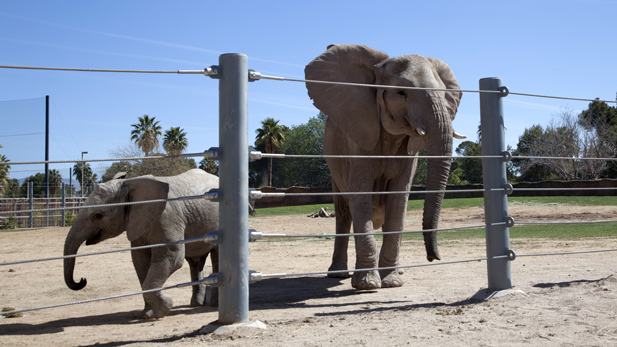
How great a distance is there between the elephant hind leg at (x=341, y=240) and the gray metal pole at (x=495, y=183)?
11.1 ft

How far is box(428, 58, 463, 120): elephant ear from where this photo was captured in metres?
7.03

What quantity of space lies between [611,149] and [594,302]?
147ft

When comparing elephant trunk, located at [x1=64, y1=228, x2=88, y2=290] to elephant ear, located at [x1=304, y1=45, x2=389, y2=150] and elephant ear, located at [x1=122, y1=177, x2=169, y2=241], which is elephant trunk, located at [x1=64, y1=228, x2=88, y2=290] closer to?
elephant ear, located at [x1=122, y1=177, x2=169, y2=241]

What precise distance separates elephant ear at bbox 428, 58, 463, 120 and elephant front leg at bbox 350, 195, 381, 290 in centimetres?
178

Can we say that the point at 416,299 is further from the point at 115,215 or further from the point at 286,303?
the point at 115,215

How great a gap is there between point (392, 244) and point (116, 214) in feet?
9.99

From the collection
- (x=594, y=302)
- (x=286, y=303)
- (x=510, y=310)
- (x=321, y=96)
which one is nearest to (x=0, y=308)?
(x=286, y=303)

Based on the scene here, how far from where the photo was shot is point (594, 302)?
4121mm

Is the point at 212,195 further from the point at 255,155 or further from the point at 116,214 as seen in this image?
the point at 116,214

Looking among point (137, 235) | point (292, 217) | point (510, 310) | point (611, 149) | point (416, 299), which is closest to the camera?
point (510, 310)

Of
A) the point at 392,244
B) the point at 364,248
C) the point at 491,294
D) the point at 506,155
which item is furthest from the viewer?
the point at 392,244

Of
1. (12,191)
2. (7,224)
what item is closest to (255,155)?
(7,224)

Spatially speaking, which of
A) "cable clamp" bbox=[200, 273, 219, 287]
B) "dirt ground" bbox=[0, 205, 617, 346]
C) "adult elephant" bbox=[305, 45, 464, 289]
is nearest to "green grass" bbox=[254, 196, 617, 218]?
"dirt ground" bbox=[0, 205, 617, 346]

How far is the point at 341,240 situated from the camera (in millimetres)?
7945
